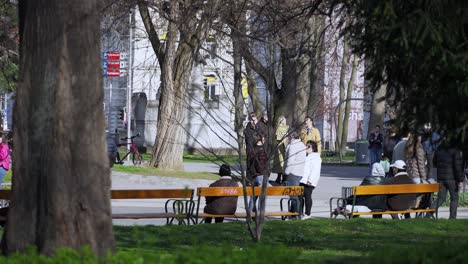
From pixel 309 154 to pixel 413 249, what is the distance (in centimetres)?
1350

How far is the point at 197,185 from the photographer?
30.0 meters

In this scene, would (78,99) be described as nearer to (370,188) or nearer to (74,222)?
(74,222)

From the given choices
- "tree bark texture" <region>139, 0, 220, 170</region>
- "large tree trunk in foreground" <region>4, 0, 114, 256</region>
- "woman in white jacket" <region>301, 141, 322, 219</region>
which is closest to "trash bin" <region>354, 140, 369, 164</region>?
"tree bark texture" <region>139, 0, 220, 170</region>

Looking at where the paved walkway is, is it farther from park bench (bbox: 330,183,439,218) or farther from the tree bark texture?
park bench (bbox: 330,183,439,218)

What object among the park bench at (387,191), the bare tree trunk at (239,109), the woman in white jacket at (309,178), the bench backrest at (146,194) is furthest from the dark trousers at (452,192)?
the bench backrest at (146,194)

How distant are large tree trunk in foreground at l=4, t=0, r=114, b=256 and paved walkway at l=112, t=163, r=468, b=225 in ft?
23.4

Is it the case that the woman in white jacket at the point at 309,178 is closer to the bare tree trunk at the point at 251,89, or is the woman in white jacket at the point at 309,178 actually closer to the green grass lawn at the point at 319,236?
the bare tree trunk at the point at 251,89

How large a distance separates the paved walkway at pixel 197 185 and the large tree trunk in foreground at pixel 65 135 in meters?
7.14

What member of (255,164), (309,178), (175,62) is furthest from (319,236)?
(175,62)

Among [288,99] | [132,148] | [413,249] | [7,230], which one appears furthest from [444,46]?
[132,148]

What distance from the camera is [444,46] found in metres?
9.66

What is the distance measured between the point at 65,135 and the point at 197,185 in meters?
20.9

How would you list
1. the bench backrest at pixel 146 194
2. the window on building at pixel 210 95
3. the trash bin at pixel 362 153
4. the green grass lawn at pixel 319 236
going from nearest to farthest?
the green grass lawn at pixel 319 236
the bench backrest at pixel 146 194
the window on building at pixel 210 95
the trash bin at pixel 362 153

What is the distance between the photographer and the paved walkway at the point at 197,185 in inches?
938
